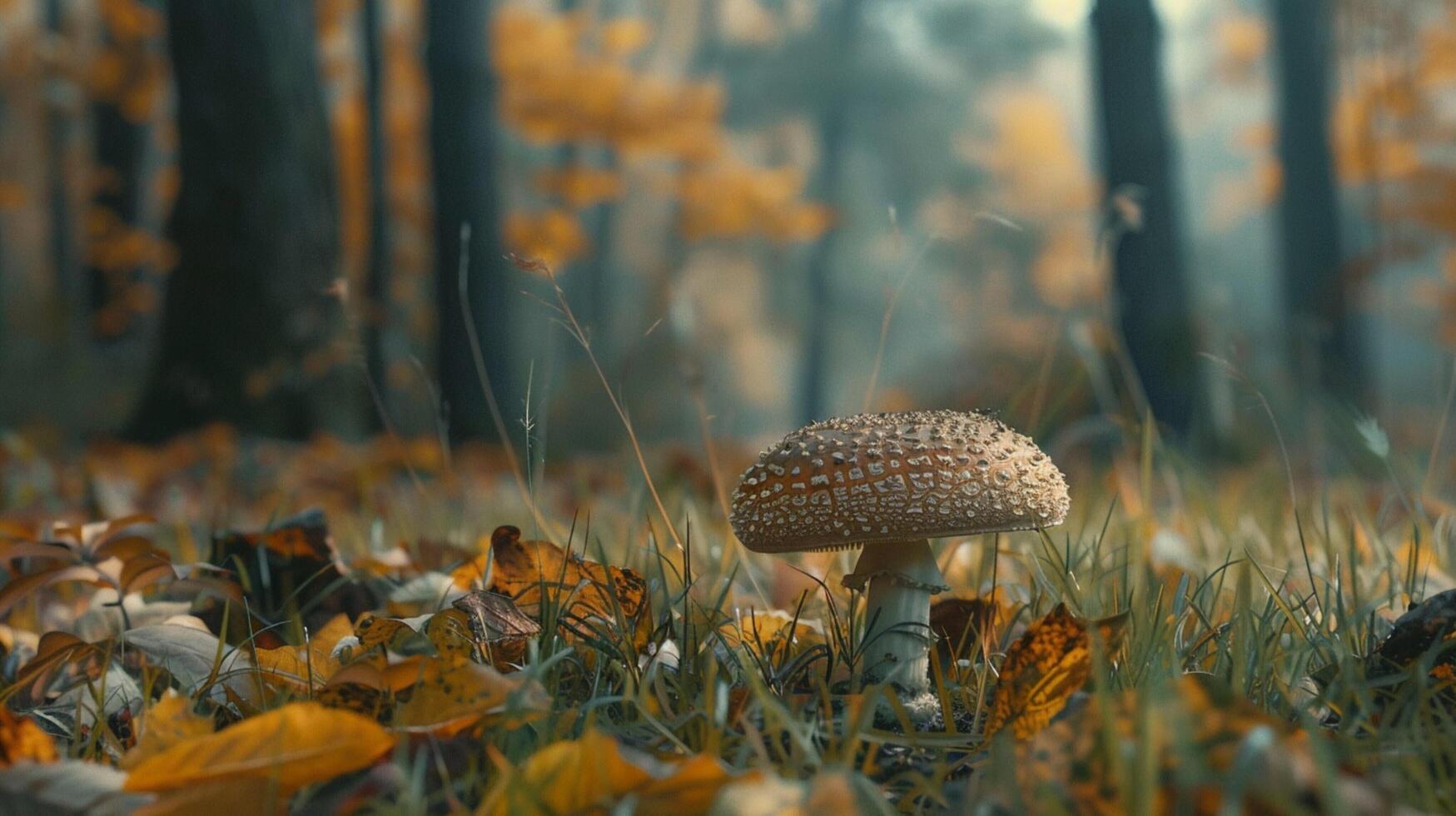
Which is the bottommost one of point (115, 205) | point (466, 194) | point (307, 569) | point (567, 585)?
point (115, 205)

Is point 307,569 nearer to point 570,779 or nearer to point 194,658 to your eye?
point 194,658

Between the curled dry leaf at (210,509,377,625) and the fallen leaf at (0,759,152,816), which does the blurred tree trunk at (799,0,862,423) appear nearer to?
the curled dry leaf at (210,509,377,625)

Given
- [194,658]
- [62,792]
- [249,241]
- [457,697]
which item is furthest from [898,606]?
[249,241]

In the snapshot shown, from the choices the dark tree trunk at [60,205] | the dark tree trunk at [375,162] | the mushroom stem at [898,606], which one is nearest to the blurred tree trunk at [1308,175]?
the dark tree trunk at [375,162]

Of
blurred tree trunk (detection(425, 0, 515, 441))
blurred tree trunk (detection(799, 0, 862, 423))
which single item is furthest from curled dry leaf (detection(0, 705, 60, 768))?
blurred tree trunk (detection(799, 0, 862, 423))

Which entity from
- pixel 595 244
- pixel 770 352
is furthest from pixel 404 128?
pixel 770 352

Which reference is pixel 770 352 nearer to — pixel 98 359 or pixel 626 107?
pixel 626 107

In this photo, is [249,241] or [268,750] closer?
[268,750]
